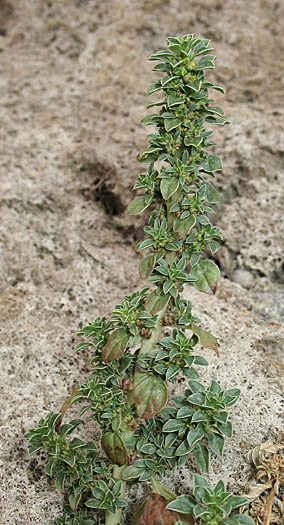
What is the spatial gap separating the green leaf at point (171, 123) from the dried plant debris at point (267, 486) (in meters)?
0.98

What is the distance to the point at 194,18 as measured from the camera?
3.45 m

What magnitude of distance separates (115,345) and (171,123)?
629mm

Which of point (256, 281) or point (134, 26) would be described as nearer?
point (256, 281)

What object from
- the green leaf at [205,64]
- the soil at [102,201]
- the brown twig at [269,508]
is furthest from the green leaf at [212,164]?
the brown twig at [269,508]

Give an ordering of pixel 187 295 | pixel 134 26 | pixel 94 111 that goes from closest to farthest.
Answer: pixel 187 295 < pixel 94 111 < pixel 134 26

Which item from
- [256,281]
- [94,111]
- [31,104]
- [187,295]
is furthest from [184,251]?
[31,104]

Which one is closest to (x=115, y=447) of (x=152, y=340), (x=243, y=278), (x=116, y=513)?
(x=116, y=513)

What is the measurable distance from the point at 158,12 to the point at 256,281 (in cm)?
182

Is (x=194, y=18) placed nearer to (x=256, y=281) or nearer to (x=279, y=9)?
(x=279, y=9)

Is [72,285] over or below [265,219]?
below

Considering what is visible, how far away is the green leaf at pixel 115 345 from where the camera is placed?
169cm

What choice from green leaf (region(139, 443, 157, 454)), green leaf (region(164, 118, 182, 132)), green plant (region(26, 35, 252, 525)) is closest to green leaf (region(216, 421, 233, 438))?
green plant (region(26, 35, 252, 525))

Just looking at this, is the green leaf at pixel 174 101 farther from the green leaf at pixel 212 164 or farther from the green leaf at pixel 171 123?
the green leaf at pixel 212 164

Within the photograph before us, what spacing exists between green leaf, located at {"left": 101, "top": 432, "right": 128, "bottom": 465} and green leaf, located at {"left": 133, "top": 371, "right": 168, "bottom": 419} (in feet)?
0.34
